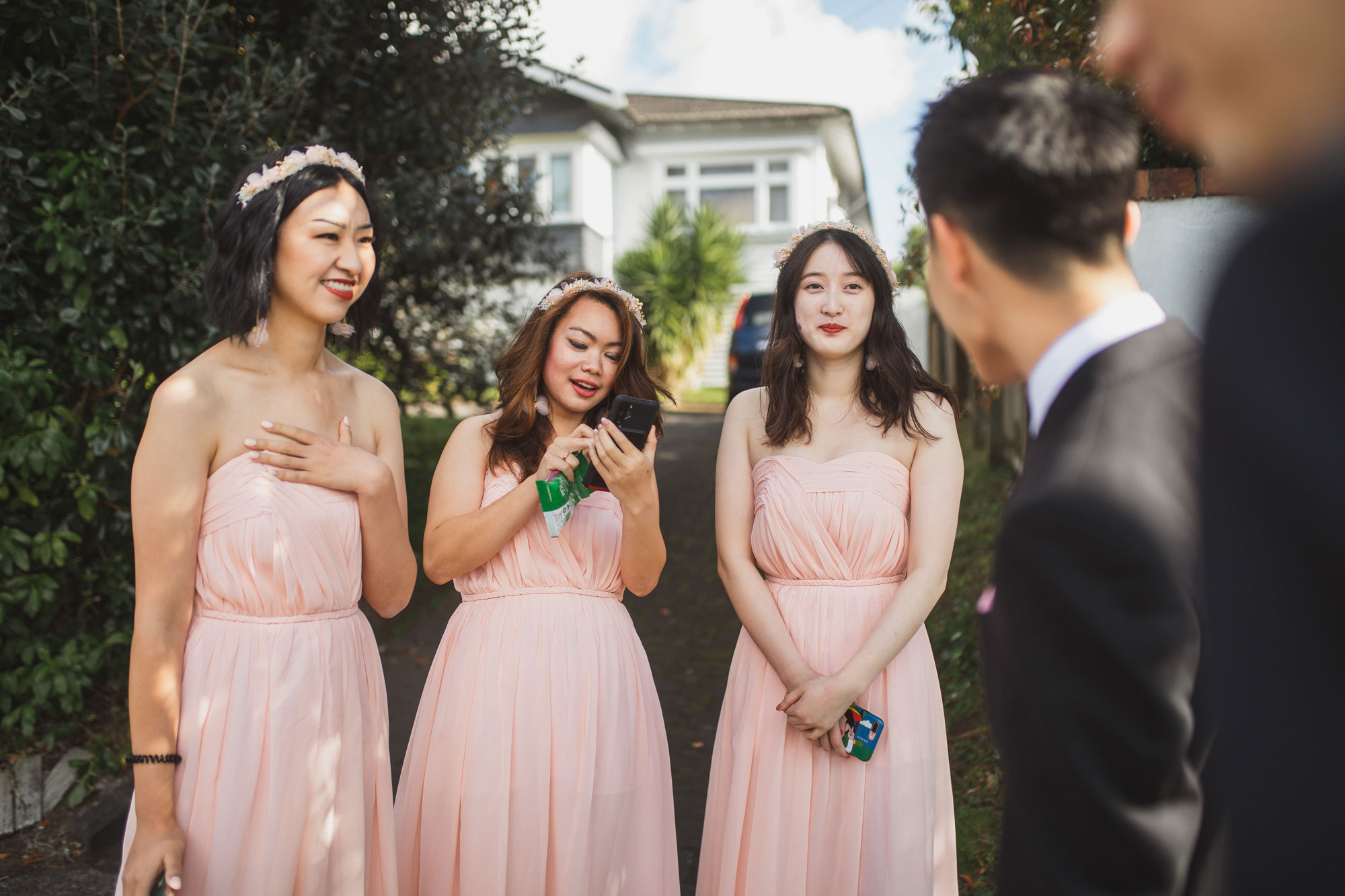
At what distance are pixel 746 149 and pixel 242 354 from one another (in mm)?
20570

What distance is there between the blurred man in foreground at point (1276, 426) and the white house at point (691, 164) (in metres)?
19.7

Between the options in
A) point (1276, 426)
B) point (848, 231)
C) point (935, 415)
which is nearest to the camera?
point (1276, 426)

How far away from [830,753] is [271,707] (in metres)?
1.56

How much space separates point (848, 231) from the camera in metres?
3.07

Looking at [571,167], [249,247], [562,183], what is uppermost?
[571,167]

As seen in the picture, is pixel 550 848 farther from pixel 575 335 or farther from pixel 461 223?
pixel 461 223

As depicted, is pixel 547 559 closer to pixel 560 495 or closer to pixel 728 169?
pixel 560 495

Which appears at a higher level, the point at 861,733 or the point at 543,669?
the point at 543,669

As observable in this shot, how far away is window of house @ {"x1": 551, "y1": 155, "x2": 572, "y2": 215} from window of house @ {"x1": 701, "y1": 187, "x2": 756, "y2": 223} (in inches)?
135

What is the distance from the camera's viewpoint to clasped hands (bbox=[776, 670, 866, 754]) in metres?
2.61

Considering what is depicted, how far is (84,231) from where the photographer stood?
3.83m

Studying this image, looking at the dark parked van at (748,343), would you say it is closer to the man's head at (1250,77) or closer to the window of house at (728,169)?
the window of house at (728,169)

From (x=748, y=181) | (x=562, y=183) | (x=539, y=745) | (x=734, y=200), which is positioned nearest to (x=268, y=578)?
(x=539, y=745)

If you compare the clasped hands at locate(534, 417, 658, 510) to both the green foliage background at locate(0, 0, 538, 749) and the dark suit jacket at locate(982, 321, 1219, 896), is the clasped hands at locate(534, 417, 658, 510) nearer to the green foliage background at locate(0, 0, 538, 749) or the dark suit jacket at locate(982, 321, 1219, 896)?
the dark suit jacket at locate(982, 321, 1219, 896)
